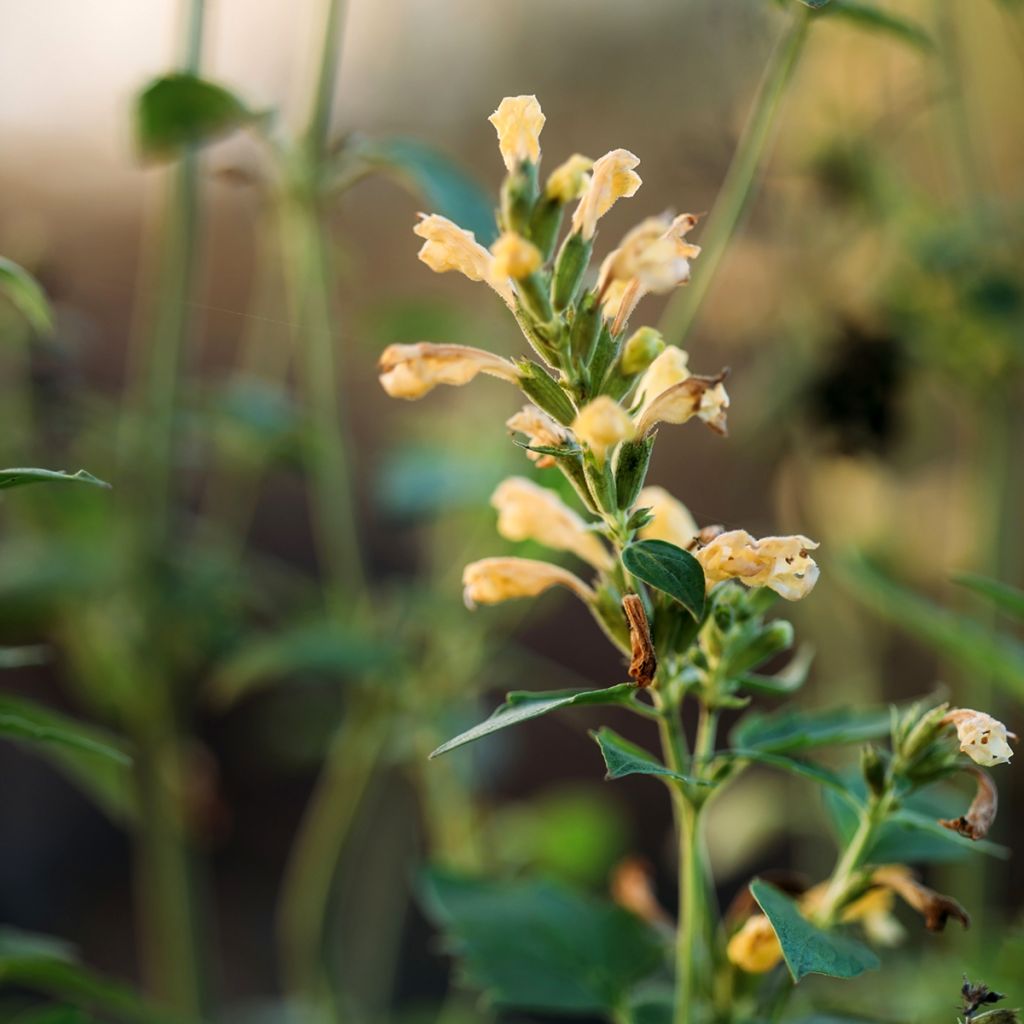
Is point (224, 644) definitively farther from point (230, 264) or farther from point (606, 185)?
point (230, 264)

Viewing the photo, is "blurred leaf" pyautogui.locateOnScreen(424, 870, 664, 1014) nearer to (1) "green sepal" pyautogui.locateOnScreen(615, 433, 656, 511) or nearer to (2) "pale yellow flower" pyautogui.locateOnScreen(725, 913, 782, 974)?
(2) "pale yellow flower" pyautogui.locateOnScreen(725, 913, 782, 974)

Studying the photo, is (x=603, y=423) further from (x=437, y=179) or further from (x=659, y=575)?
(x=437, y=179)

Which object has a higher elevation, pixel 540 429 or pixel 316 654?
pixel 540 429

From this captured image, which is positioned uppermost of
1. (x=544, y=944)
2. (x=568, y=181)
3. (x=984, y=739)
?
(x=568, y=181)

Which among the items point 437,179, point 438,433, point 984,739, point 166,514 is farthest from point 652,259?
point 438,433

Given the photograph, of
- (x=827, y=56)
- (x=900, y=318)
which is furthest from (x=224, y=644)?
(x=827, y=56)

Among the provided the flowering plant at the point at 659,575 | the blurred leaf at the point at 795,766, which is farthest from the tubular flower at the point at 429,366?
the blurred leaf at the point at 795,766

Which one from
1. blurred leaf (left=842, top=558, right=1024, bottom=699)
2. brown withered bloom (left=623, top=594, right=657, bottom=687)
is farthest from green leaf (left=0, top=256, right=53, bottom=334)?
blurred leaf (left=842, top=558, right=1024, bottom=699)
